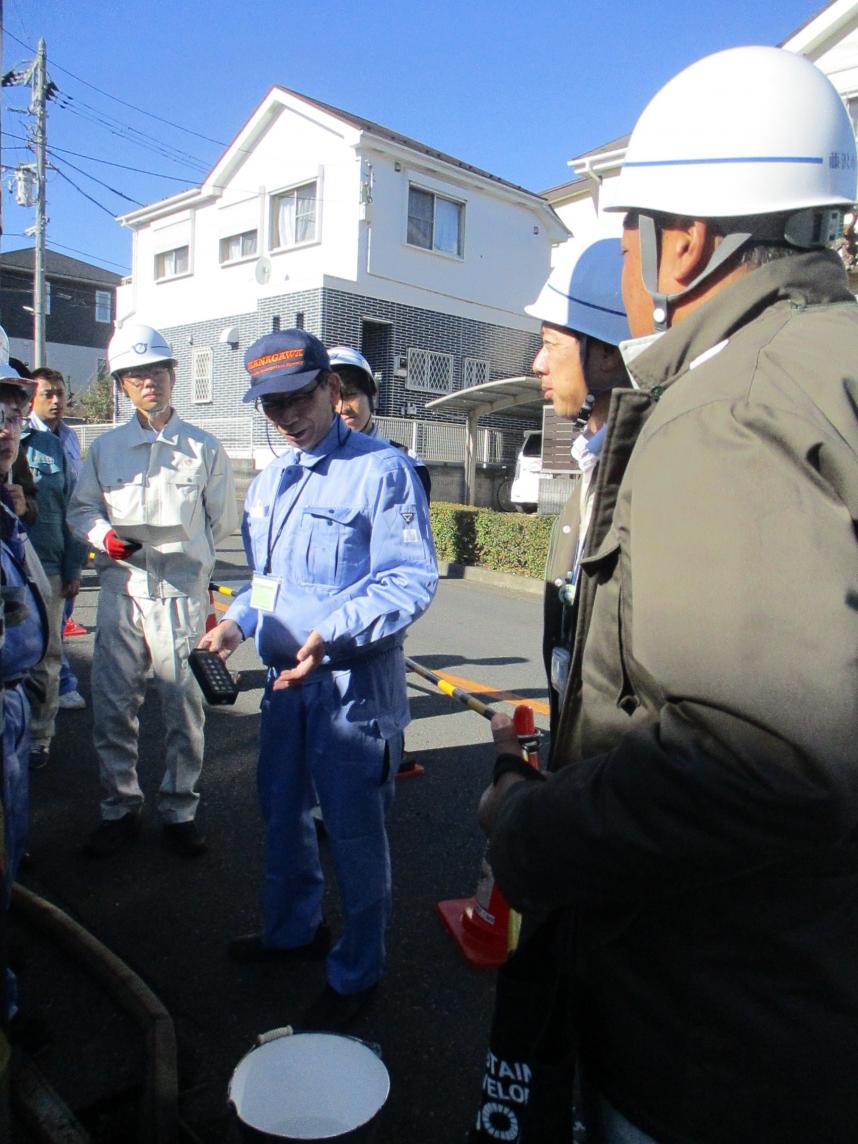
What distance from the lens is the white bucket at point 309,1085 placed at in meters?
1.90

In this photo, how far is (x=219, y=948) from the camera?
10.8ft

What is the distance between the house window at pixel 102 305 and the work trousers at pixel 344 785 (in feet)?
151

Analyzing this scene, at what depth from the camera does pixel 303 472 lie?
2984 millimetres

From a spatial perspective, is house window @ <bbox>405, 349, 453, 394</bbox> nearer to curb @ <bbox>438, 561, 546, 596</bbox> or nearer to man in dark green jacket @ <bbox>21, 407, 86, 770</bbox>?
curb @ <bbox>438, 561, 546, 596</bbox>

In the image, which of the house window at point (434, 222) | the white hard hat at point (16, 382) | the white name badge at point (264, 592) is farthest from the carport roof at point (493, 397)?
the white name badge at point (264, 592)

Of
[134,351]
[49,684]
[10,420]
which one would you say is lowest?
[49,684]

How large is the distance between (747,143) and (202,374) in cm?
2504

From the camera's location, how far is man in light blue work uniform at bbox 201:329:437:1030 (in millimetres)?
2773

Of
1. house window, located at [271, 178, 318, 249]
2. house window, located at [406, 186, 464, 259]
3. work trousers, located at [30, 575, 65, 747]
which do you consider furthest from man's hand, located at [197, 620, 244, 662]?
house window, located at [406, 186, 464, 259]

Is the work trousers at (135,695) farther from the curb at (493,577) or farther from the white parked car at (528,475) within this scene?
the white parked car at (528,475)

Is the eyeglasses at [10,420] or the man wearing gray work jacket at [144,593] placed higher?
the eyeglasses at [10,420]

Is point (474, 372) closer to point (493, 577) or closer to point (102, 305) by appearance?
point (493, 577)

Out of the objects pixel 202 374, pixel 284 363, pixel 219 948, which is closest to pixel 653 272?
pixel 284 363

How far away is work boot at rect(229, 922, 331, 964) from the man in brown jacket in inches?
85.2
